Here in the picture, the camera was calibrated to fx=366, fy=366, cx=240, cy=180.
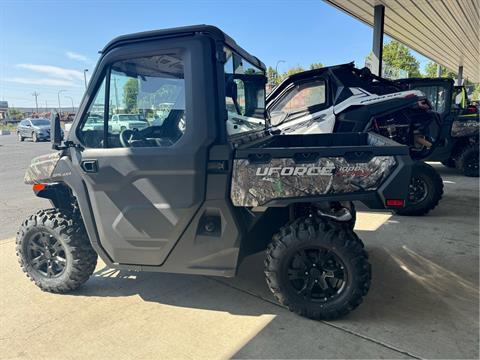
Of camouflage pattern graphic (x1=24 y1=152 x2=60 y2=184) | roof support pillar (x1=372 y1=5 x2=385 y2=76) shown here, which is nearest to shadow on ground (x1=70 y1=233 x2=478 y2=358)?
camouflage pattern graphic (x1=24 y1=152 x2=60 y2=184)

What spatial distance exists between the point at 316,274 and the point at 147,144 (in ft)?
5.24

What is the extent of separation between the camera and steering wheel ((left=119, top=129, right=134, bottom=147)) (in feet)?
9.23

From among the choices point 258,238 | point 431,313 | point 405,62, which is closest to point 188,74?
point 258,238

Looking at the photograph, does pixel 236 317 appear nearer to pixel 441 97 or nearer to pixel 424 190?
pixel 424 190

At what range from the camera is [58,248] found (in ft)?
10.5

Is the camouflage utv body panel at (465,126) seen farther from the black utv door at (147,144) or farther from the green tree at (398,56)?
the green tree at (398,56)

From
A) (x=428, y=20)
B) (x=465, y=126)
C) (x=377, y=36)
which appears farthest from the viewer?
(x=428, y=20)

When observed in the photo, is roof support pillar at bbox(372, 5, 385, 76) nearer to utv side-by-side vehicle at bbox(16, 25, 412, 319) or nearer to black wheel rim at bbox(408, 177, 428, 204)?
black wheel rim at bbox(408, 177, 428, 204)

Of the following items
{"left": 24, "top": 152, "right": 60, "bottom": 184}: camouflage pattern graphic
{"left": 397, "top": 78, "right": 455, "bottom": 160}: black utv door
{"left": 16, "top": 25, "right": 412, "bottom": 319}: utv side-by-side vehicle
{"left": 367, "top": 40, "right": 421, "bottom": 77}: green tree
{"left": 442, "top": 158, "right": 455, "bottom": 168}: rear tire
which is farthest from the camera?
{"left": 367, "top": 40, "right": 421, "bottom": 77}: green tree

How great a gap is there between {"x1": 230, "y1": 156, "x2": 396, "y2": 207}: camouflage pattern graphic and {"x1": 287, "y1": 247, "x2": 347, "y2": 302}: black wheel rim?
1.58 feet

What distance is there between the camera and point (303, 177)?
2529mm

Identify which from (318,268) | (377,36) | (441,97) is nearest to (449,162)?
(441,97)

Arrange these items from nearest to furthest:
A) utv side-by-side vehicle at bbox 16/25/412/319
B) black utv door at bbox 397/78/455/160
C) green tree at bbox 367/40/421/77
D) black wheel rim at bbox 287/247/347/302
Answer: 1. utv side-by-side vehicle at bbox 16/25/412/319
2. black wheel rim at bbox 287/247/347/302
3. black utv door at bbox 397/78/455/160
4. green tree at bbox 367/40/421/77

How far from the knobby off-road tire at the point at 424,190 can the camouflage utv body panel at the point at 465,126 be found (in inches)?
127
